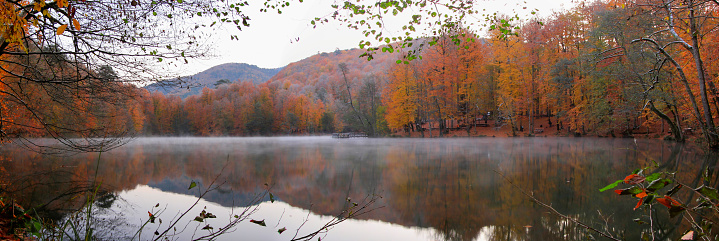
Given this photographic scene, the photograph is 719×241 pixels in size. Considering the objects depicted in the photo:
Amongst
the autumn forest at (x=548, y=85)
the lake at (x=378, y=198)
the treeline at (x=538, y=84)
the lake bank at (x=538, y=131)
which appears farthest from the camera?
the lake bank at (x=538, y=131)

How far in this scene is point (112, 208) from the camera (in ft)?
20.2

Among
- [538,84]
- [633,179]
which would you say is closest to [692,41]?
[633,179]

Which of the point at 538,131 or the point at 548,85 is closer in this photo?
the point at 548,85

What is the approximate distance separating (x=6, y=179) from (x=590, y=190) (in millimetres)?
12488

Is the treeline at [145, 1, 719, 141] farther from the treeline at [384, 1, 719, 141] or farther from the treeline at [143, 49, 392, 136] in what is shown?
the treeline at [143, 49, 392, 136]

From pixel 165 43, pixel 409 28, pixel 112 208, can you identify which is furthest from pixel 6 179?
pixel 409 28

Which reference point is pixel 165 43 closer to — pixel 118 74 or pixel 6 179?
pixel 118 74

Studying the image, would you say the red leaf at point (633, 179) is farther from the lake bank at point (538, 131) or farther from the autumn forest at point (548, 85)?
the lake bank at point (538, 131)

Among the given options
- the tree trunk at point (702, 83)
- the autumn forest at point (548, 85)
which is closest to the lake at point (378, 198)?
the tree trunk at point (702, 83)

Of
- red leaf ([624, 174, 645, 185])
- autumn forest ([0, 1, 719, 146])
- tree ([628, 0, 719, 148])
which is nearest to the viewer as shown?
red leaf ([624, 174, 645, 185])

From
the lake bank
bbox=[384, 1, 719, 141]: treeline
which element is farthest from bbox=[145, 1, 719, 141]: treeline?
the lake bank

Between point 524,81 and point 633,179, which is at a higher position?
point 524,81

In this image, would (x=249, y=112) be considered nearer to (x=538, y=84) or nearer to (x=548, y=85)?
(x=538, y=84)

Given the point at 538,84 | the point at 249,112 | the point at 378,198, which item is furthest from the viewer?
the point at 249,112
